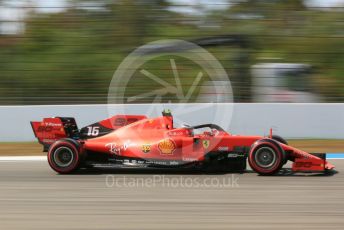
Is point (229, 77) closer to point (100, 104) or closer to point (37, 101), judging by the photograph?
point (100, 104)

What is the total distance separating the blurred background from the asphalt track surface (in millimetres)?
6547

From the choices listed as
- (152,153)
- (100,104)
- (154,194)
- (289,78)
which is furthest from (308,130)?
(154,194)

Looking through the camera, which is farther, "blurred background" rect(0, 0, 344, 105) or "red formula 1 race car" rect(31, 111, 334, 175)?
"blurred background" rect(0, 0, 344, 105)

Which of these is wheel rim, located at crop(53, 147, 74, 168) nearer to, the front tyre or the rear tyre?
the front tyre

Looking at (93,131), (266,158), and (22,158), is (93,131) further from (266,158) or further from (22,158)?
(22,158)

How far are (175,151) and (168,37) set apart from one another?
1013cm

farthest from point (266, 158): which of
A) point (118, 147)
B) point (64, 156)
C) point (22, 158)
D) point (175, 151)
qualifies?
point (22, 158)

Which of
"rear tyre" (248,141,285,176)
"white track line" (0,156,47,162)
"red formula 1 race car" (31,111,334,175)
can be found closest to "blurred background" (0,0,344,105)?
"white track line" (0,156,47,162)

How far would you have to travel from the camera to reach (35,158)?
11562mm

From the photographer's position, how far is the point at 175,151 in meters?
8.51

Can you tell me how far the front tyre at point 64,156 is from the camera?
28.6ft

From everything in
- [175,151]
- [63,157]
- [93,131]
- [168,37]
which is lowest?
[63,157]

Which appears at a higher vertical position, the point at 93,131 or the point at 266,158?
the point at 93,131

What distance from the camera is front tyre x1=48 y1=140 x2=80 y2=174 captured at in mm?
8711
